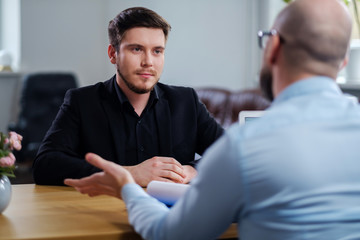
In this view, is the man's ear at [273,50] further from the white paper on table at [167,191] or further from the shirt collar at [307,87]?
the white paper on table at [167,191]

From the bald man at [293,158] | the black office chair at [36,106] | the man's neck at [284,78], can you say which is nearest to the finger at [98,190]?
the bald man at [293,158]

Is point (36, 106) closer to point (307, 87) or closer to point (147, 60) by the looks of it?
point (147, 60)

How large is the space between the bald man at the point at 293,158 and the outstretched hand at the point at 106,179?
0.75ft

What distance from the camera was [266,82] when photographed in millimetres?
1153

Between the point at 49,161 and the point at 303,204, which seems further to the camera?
the point at 49,161

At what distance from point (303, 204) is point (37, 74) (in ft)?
17.3

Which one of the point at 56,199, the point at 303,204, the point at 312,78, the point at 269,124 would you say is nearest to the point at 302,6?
the point at 312,78

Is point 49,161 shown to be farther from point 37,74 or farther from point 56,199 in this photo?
point 37,74

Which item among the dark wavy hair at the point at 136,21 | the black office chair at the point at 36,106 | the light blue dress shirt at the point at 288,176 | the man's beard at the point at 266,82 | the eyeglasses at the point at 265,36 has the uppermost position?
the eyeglasses at the point at 265,36

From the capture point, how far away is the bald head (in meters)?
1.04

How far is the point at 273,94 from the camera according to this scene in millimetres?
1153

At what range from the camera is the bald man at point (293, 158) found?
96 cm

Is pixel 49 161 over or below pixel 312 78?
below

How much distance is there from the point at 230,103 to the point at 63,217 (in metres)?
3.80
